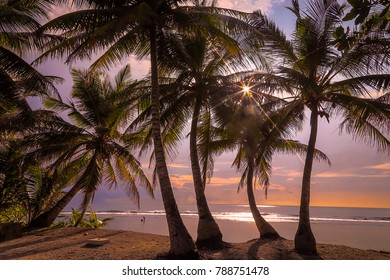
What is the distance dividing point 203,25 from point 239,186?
8.45 m

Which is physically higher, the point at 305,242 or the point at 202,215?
the point at 202,215

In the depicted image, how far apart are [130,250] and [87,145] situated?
6853 millimetres

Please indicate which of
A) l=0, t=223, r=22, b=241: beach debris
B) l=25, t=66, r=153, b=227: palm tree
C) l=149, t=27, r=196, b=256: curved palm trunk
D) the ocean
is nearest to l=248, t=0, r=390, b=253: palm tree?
l=149, t=27, r=196, b=256: curved palm trunk

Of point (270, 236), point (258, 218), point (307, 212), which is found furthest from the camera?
point (258, 218)

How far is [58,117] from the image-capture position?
14.5m

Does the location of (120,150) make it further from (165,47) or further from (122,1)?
(122,1)

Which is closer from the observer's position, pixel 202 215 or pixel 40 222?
pixel 202 215

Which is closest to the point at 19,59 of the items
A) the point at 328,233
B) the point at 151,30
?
the point at 151,30

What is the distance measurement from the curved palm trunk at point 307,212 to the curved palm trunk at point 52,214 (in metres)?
9.59

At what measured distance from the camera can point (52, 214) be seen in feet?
49.0

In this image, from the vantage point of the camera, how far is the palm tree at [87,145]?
46.7 feet

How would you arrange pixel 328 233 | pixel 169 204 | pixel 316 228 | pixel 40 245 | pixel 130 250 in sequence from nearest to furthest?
pixel 169 204 → pixel 130 250 → pixel 40 245 → pixel 328 233 → pixel 316 228

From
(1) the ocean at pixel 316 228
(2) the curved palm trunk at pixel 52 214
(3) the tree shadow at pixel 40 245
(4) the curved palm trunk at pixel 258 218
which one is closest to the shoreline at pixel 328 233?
(1) the ocean at pixel 316 228

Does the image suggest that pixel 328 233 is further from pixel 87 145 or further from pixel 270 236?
pixel 87 145
